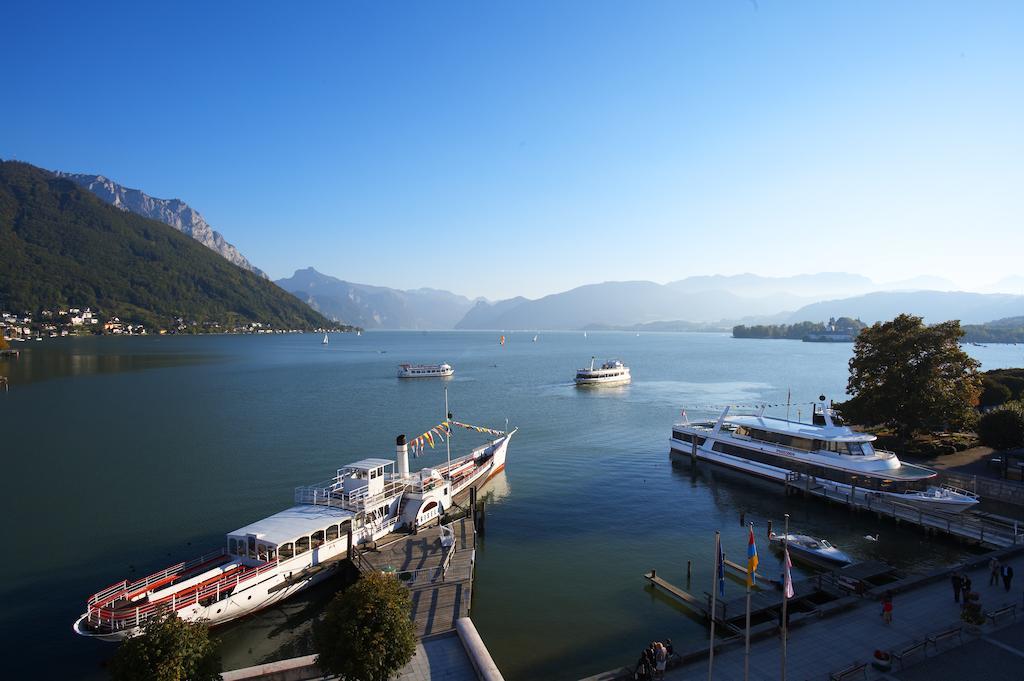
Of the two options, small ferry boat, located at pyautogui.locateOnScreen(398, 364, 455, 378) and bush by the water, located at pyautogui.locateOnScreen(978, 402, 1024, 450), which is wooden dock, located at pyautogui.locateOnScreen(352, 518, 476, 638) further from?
small ferry boat, located at pyautogui.locateOnScreen(398, 364, 455, 378)

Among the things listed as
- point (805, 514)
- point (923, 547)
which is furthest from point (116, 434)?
point (923, 547)

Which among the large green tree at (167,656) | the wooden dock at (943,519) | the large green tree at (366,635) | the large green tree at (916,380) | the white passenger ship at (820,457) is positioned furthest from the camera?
the large green tree at (916,380)

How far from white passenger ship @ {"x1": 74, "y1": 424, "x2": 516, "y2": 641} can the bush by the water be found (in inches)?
1724

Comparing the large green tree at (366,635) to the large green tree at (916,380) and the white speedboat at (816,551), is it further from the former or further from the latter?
the large green tree at (916,380)

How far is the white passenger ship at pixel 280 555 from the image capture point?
73.4 ft

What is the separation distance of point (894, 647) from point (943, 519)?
66.9 ft

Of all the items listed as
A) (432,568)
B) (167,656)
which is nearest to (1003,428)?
(432,568)

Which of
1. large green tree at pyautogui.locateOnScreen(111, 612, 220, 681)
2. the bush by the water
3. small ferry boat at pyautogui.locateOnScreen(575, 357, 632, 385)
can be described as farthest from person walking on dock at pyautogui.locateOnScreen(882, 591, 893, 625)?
small ferry boat at pyautogui.locateOnScreen(575, 357, 632, 385)

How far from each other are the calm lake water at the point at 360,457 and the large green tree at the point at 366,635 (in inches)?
247

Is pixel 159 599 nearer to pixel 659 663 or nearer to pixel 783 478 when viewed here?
pixel 659 663

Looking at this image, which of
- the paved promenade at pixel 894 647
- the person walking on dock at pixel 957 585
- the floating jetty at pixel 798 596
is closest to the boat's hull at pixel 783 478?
the floating jetty at pixel 798 596

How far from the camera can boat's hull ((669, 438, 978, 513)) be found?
35125mm

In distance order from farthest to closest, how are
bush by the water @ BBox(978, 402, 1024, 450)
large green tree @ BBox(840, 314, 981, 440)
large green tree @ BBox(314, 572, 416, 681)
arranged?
large green tree @ BBox(840, 314, 981, 440) < bush by the water @ BBox(978, 402, 1024, 450) < large green tree @ BBox(314, 572, 416, 681)

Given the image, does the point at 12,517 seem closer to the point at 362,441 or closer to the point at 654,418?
the point at 362,441
